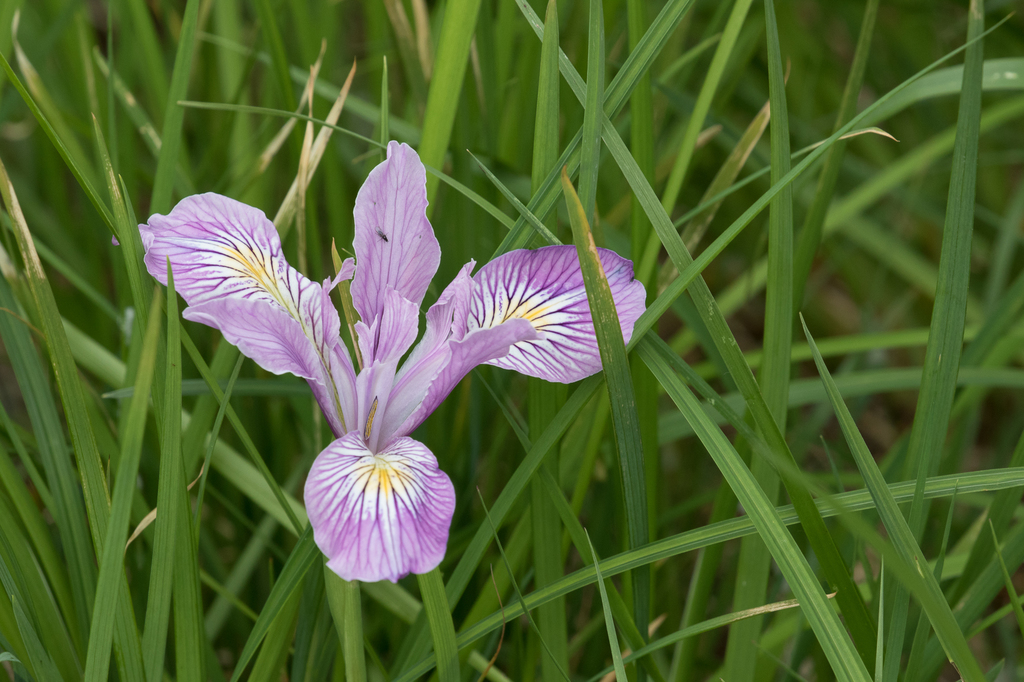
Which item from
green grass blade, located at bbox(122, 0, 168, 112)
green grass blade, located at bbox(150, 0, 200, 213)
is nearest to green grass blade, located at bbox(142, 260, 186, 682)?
green grass blade, located at bbox(150, 0, 200, 213)

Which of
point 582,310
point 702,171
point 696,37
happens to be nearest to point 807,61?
point 696,37

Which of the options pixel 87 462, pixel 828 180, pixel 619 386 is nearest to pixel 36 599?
pixel 87 462

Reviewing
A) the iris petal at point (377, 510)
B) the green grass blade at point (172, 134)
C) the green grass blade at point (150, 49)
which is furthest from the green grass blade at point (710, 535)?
the green grass blade at point (150, 49)

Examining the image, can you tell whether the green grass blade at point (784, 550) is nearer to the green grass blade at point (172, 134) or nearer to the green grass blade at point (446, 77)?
the green grass blade at point (446, 77)

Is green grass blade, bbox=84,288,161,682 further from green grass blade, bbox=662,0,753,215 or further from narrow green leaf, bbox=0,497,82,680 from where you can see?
green grass blade, bbox=662,0,753,215

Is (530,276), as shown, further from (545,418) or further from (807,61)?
(807,61)
